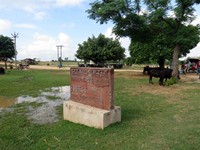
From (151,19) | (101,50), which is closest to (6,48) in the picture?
(101,50)

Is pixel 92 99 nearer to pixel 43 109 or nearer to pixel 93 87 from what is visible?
pixel 93 87

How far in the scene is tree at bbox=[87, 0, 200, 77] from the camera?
17544 mm

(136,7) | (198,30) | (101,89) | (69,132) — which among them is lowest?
(69,132)

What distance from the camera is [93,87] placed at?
24.0 ft

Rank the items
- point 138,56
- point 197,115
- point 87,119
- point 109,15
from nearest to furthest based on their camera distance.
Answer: point 87,119 → point 197,115 → point 109,15 → point 138,56

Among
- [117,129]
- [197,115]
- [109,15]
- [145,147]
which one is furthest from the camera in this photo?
A: [109,15]

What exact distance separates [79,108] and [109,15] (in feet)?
38.3

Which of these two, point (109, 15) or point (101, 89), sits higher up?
point (109, 15)

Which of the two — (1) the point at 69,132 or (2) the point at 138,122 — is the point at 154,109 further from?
(1) the point at 69,132

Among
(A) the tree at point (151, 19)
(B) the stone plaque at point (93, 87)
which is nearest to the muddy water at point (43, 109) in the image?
(B) the stone plaque at point (93, 87)

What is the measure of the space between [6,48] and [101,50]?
17.1m

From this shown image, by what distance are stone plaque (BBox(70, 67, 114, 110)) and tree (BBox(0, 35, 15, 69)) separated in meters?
39.7

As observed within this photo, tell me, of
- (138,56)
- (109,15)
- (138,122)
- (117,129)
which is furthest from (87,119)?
(138,56)

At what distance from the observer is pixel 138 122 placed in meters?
7.09
